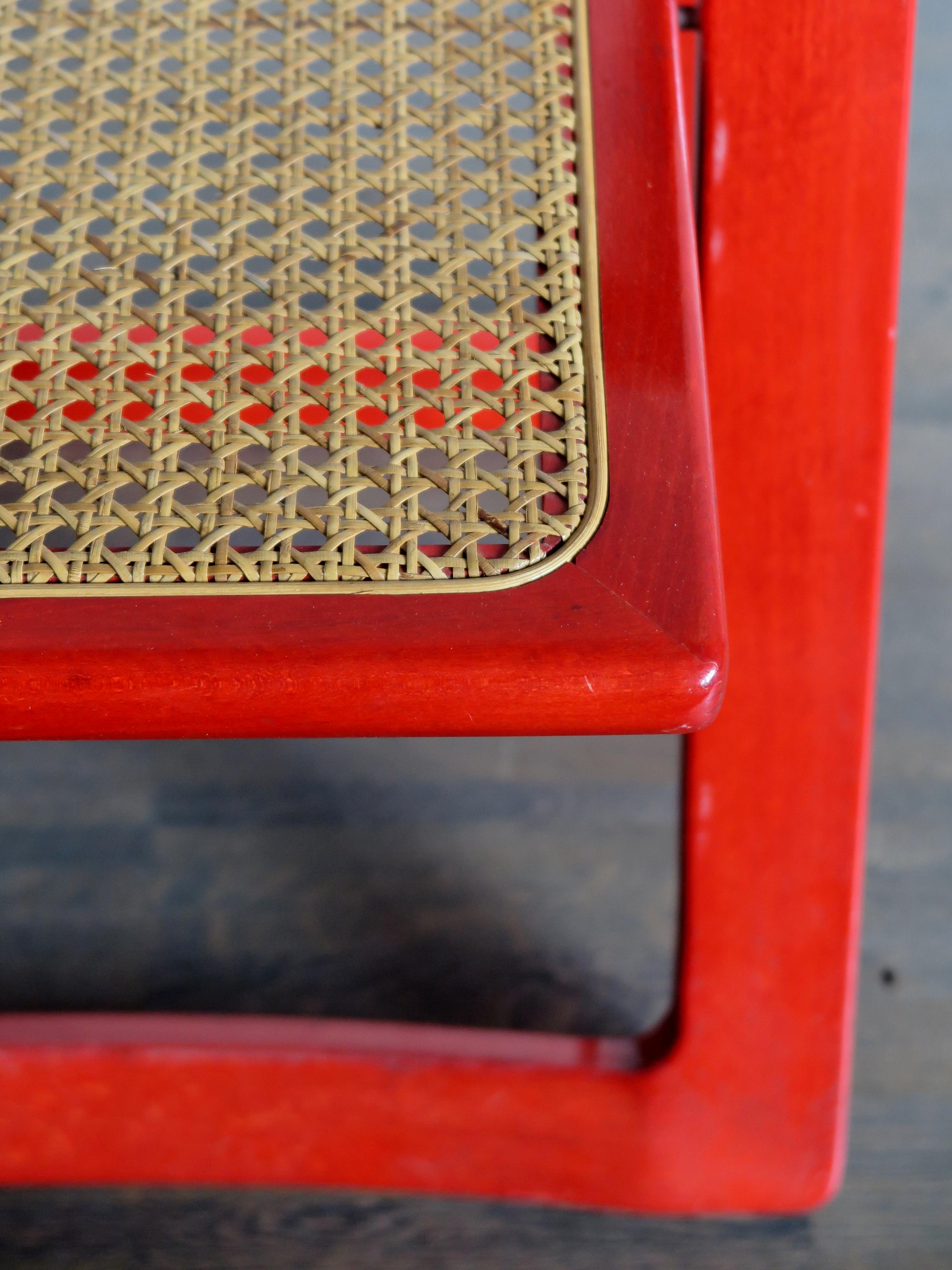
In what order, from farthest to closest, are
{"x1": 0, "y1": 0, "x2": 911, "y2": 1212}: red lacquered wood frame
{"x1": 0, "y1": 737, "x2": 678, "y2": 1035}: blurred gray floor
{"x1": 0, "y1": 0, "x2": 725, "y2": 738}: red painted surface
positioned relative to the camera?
{"x1": 0, "y1": 737, "x2": 678, "y2": 1035}: blurred gray floor < {"x1": 0, "y1": 0, "x2": 911, "y2": 1212}: red lacquered wood frame < {"x1": 0, "y1": 0, "x2": 725, "y2": 738}: red painted surface

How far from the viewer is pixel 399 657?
0.29 meters

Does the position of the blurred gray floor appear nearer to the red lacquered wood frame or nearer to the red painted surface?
the red lacquered wood frame

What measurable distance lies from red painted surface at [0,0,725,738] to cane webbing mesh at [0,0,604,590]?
0.04 ft

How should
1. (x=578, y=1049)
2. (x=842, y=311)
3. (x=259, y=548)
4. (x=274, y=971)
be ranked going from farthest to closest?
1. (x=274, y=971)
2. (x=578, y=1049)
3. (x=842, y=311)
4. (x=259, y=548)

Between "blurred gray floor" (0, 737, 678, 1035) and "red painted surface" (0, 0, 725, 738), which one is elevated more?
"red painted surface" (0, 0, 725, 738)

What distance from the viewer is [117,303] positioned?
0.36 meters

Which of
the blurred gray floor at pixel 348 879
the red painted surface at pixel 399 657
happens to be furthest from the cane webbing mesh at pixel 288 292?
the blurred gray floor at pixel 348 879

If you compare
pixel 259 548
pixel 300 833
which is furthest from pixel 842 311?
pixel 300 833

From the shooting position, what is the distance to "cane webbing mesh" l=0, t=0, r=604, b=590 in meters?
0.32

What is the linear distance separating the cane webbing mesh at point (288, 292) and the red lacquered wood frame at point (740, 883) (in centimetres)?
6

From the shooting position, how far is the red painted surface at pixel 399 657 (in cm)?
29

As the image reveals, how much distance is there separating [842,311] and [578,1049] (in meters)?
0.37

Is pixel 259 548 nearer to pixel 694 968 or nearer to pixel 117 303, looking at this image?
pixel 117 303

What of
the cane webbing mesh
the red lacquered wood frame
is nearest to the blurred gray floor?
the red lacquered wood frame
